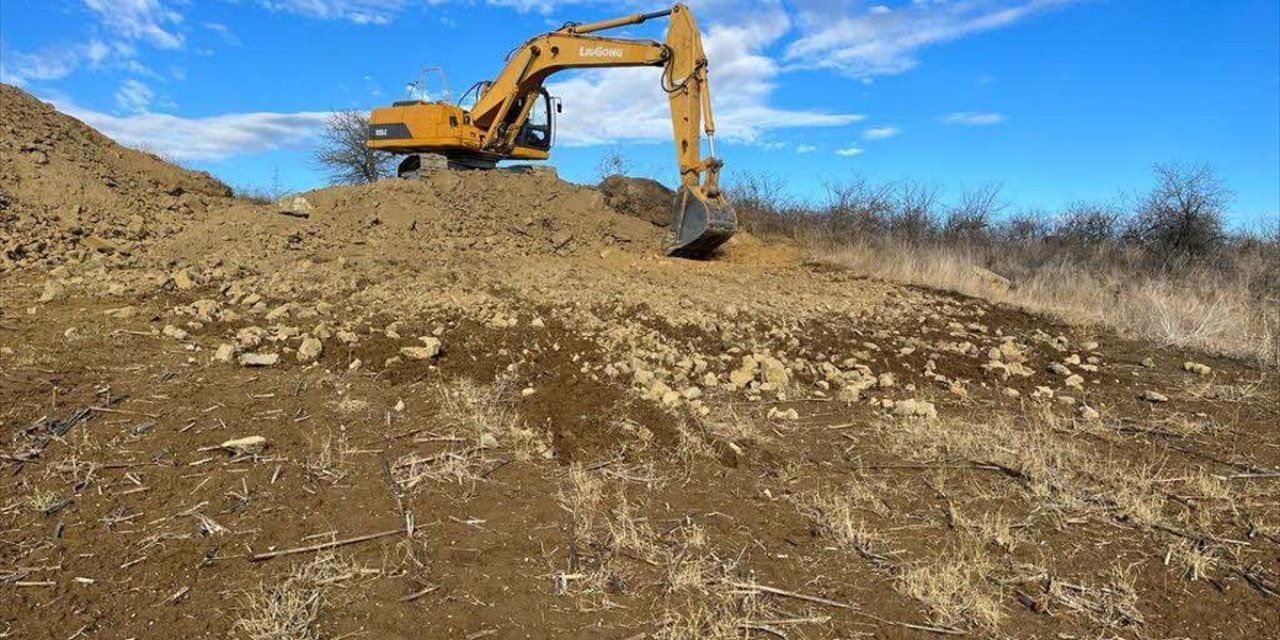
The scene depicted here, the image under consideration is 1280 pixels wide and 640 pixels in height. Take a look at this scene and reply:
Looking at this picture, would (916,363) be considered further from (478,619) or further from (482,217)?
(482,217)

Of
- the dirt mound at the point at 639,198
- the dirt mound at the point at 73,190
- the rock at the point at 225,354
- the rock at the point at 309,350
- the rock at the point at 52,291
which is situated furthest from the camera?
the dirt mound at the point at 639,198

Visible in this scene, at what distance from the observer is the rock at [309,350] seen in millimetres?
5086

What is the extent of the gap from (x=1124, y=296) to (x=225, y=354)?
10.2 m

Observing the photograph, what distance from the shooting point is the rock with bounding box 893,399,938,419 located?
4.86 m

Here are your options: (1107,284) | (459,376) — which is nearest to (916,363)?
(459,376)

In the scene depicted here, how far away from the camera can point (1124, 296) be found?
1006 cm

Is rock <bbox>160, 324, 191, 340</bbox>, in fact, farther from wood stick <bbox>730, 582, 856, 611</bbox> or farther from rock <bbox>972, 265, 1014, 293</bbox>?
rock <bbox>972, 265, 1014, 293</bbox>

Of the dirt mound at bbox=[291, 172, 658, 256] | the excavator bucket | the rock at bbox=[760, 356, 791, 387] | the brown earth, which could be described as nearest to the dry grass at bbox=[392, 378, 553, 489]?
the brown earth

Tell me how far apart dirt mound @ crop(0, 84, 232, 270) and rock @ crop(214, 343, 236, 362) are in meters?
3.40

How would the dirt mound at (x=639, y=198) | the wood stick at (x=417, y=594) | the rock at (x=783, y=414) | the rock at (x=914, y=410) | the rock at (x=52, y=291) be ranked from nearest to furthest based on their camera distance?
the wood stick at (x=417, y=594), the rock at (x=783, y=414), the rock at (x=914, y=410), the rock at (x=52, y=291), the dirt mound at (x=639, y=198)

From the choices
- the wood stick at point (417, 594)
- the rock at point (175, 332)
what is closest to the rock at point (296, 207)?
the rock at point (175, 332)

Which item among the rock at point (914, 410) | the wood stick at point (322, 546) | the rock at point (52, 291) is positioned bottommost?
the wood stick at point (322, 546)

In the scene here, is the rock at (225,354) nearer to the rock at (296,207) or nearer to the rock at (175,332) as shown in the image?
the rock at (175,332)

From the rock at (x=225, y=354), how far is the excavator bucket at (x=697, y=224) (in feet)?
20.6
